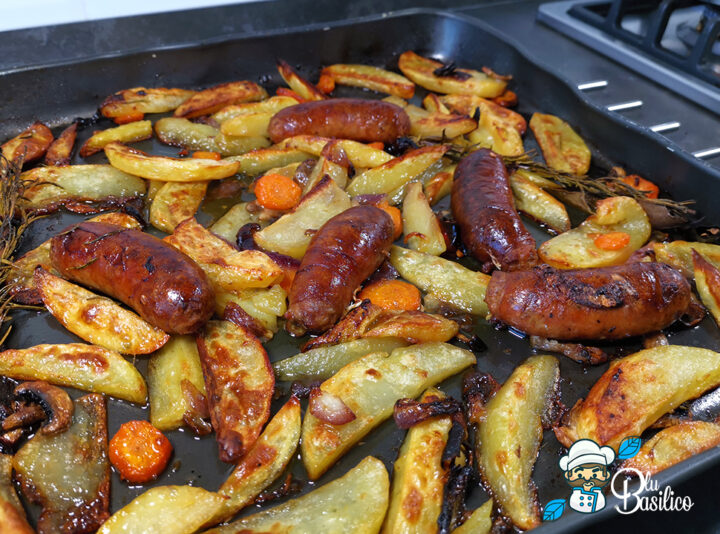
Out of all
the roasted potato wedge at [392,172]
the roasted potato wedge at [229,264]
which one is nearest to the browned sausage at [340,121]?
the roasted potato wedge at [392,172]

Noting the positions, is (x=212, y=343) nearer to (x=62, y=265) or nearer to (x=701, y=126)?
(x=62, y=265)

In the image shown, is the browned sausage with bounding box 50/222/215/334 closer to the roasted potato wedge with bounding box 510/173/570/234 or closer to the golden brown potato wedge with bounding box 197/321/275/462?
the golden brown potato wedge with bounding box 197/321/275/462

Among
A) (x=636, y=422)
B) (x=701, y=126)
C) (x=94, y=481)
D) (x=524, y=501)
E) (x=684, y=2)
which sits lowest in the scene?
(x=94, y=481)

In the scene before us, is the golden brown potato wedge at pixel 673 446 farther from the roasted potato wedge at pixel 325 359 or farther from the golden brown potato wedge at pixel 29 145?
the golden brown potato wedge at pixel 29 145

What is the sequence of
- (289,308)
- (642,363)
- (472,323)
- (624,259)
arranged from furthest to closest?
(624,259), (472,323), (289,308), (642,363)

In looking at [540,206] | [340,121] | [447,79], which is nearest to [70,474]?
[340,121]

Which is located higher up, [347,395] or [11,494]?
[347,395]

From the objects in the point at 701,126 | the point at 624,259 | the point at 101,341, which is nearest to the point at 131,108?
the point at 101,341
